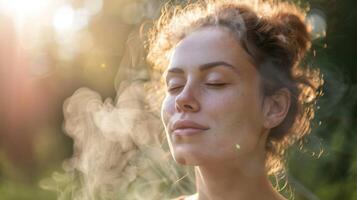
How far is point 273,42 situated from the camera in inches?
84.1

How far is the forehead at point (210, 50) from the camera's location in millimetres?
2031

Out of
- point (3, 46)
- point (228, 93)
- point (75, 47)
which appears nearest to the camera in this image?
point (228, 93)

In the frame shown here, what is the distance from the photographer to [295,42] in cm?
220

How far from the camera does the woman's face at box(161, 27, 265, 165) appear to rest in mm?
1971

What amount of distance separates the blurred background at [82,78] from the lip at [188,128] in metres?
1.04

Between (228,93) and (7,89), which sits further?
(7,89)

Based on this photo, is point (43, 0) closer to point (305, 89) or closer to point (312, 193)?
point (312, 193)

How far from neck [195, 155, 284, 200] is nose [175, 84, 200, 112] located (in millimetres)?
175

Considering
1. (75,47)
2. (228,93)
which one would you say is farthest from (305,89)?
(75,47)

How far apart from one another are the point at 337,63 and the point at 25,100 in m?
2.57

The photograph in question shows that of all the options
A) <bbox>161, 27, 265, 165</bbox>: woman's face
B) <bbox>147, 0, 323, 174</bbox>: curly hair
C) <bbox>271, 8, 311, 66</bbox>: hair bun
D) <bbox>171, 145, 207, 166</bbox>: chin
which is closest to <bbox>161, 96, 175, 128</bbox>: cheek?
<bbox>161, 27, 265, 165</bbox>: woman's face

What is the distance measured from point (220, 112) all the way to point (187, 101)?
9cm

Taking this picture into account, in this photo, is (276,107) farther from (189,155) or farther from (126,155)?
(126,155)

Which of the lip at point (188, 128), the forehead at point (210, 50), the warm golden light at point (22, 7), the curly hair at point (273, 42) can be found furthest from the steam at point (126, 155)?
the warm golden light at point (22, 7)
